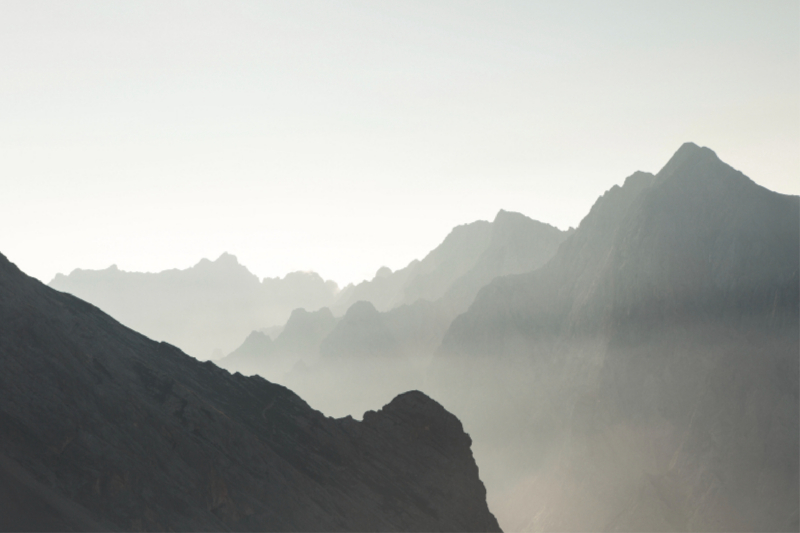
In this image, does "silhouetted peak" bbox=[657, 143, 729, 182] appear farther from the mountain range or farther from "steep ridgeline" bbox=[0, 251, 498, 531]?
"steep ridgeline" bbox=[0, 251, 498, 531]

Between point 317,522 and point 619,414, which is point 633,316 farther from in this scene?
point 317,522

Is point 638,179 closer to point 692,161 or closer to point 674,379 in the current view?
point 692,161

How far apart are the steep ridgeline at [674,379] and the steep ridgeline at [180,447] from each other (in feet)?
231

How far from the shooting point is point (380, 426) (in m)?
59.3

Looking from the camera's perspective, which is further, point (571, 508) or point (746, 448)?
point (571, 508)

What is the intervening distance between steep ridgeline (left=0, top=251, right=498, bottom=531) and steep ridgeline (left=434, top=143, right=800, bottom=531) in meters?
70.3

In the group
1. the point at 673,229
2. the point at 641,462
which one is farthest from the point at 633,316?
the point at 641,462

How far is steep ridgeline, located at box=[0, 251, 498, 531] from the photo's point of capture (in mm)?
35875

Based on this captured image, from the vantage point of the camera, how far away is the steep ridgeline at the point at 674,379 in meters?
108

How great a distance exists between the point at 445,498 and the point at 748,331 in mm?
88953

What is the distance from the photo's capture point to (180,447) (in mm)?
42469

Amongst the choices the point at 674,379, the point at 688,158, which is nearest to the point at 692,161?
the point at 688,158

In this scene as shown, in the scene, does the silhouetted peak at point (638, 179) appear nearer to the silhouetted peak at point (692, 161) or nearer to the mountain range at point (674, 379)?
the mountain range at point (674, 379)

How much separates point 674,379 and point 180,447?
346 ft
